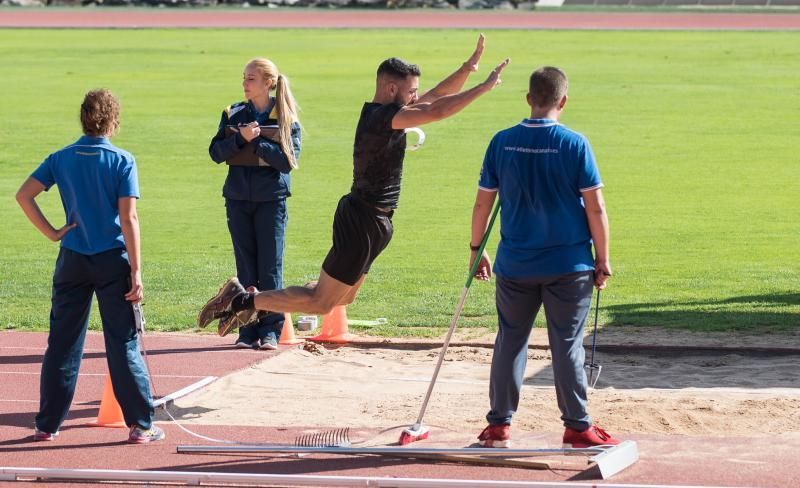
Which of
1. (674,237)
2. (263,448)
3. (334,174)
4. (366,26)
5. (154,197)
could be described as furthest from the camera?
(366,26)

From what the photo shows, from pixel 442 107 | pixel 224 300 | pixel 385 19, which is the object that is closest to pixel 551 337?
pixel 442 107

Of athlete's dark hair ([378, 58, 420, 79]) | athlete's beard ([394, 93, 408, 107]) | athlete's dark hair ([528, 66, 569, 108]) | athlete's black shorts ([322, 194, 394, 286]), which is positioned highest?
athlete's dark hair ([378, 58, 420, 79])

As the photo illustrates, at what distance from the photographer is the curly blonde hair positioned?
795cm

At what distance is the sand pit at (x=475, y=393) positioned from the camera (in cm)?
873

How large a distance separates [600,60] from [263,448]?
34.3 metres

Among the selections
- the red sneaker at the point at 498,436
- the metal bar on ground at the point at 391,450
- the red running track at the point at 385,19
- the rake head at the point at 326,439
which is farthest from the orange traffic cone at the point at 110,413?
the red running track at the point at 385,19

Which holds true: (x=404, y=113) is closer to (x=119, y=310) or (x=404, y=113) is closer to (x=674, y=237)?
(x=119, y=310)

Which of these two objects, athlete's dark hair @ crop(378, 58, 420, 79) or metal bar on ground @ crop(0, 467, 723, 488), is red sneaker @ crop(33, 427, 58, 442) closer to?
metal bar on ground @ crop(0, 467, 723, 488)

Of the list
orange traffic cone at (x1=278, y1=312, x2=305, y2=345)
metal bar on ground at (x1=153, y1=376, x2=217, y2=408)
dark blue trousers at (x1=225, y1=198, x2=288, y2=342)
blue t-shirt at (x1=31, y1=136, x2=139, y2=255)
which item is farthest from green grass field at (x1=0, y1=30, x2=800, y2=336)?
blue t-shirt at (x1=31, y1=136, x2=139, y2=255)

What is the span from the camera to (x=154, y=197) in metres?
20.4

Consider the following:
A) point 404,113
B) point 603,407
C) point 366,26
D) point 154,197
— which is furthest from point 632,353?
point 366,26

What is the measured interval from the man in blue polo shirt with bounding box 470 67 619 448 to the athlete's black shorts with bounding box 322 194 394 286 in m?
0.81

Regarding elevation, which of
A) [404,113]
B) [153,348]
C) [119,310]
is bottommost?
[153,348]

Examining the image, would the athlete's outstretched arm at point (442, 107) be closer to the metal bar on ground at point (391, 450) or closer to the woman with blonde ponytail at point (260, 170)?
the metal bar on ground at point (391, 450)
